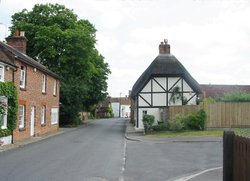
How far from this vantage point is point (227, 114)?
106ft

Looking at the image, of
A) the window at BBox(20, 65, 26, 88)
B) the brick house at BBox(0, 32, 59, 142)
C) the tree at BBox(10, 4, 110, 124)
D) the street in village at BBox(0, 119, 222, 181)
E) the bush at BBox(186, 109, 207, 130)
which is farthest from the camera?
the tree at BBox(10, 4, 110, 124)

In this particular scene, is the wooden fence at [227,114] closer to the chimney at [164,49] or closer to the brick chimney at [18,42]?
the chimney at [164,49]

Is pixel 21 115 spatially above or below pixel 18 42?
below

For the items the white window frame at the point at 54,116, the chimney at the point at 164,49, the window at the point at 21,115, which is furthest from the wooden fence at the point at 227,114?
the window at the point at 21,115

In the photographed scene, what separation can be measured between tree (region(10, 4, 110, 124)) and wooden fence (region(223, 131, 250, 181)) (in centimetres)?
3846

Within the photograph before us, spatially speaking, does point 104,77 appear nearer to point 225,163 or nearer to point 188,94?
point 188,94

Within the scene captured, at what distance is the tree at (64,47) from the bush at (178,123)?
17.1 meters

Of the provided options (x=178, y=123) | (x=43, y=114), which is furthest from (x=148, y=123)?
(x=43, y=114)

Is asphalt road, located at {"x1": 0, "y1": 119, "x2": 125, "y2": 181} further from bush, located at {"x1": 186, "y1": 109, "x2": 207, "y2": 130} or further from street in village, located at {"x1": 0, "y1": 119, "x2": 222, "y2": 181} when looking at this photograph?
bush, located at {"x1": 186, "y1": 109, "x2": 207, "y2": 130}

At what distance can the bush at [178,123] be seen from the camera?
31250mm

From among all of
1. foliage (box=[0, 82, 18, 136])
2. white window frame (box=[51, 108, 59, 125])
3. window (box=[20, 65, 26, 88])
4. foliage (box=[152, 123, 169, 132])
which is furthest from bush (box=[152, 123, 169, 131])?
foliage (box=[0, 82, 18, 136])

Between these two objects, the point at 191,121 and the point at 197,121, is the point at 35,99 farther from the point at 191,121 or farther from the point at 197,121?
the point at 197,121

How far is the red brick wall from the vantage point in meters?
26.1

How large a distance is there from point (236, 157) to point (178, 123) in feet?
78.6
